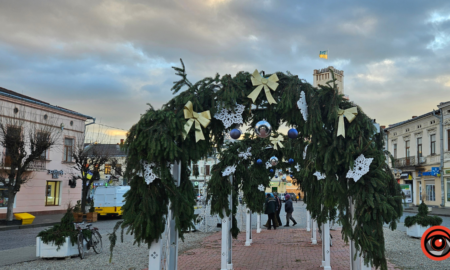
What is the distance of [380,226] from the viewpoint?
5.16m

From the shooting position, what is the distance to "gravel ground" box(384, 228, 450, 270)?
945 centimetres

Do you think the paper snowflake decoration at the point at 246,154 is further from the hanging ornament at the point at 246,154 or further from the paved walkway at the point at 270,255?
the paved walkway at the point at 270,255

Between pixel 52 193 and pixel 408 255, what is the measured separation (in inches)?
1006

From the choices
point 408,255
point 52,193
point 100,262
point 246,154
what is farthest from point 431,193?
point 100,262

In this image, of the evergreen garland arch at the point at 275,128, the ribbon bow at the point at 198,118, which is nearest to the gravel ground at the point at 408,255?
the evergreen garland arch at the point at 275,128

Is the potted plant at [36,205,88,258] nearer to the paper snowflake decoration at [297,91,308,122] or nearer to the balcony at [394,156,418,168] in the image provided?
the paper snowflake decoration at [297,91,308,122]

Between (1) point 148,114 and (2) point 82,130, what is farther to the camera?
(2) point 82,130

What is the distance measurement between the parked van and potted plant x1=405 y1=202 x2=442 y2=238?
59.3ft

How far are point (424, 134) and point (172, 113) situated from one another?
1497 inches

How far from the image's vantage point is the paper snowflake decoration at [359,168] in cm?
524

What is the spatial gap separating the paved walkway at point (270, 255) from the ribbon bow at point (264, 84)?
5.15m

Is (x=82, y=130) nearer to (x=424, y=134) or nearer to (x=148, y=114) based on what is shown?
(x=148, y=114)

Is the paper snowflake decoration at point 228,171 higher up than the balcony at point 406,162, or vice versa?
the balcony at point 406,162

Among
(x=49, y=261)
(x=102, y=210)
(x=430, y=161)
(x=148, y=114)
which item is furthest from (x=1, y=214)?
(x=430, y=161)
